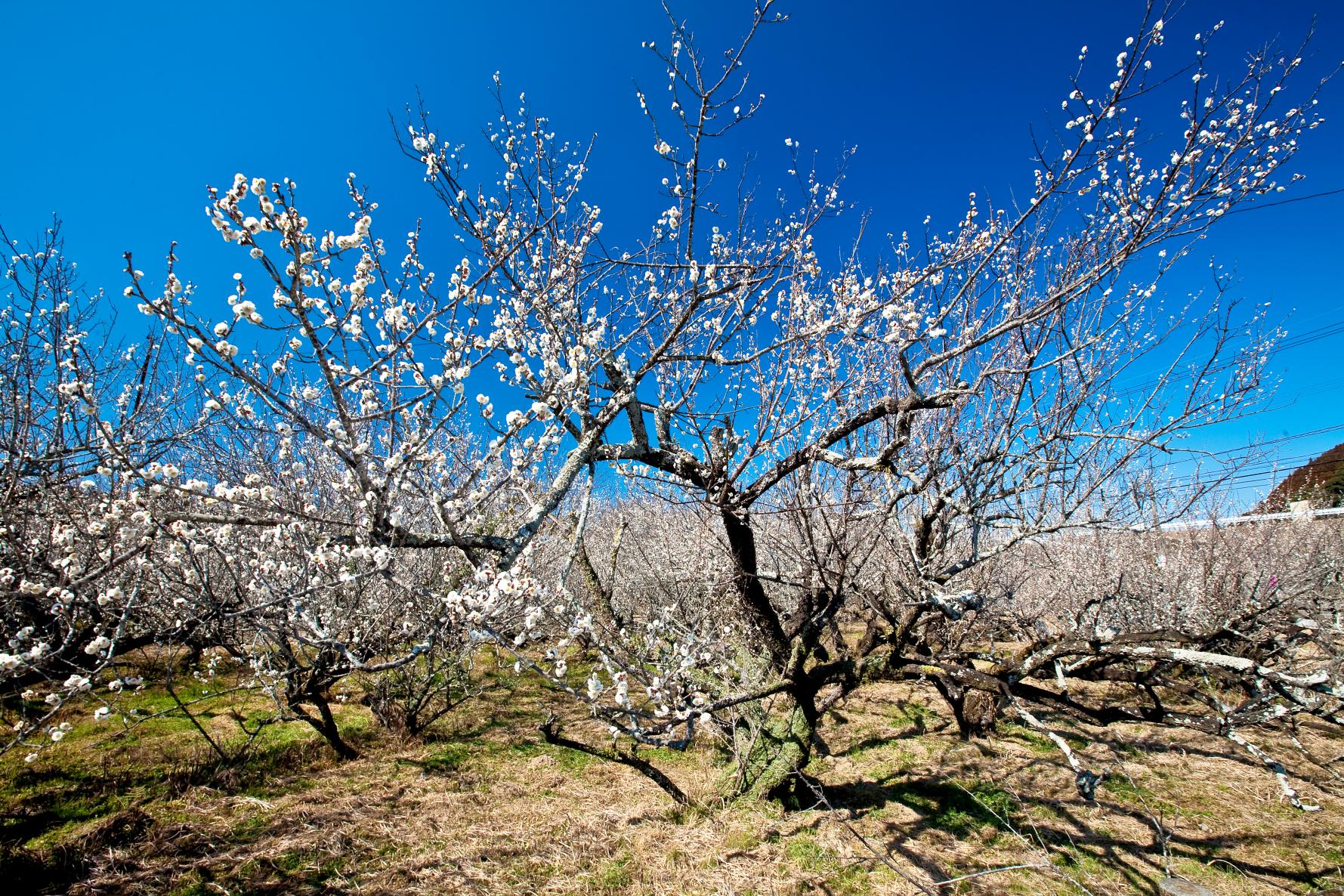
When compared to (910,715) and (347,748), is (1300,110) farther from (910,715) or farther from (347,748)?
(347,748)

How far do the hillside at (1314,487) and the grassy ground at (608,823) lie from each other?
1165 cm

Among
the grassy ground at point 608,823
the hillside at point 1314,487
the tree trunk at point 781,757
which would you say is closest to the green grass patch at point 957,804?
the grassy ground at point 608,823

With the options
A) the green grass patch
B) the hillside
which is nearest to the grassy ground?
the green grass patch

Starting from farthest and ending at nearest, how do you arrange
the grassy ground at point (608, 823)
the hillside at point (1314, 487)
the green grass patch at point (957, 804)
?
1. the hillside at point (1314, 487)
2. the green grass patch at point (957, 804)
3. the grassy ground at point (608, 823)

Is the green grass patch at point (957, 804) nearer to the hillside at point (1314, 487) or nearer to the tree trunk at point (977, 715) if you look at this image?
the tree trunk at point (977, 715)

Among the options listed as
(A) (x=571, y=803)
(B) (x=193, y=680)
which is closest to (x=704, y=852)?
(A) (x=571, y=803)

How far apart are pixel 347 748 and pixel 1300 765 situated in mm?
10972

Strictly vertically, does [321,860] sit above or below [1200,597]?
below

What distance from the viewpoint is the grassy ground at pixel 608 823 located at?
3.93 m

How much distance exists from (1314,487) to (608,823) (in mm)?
25487

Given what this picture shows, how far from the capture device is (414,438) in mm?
2414

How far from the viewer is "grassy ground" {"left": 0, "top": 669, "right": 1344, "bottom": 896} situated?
3.93m

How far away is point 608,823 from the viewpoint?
15.8ft

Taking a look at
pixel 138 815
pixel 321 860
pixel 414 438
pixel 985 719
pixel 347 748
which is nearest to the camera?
pixel 414 438
